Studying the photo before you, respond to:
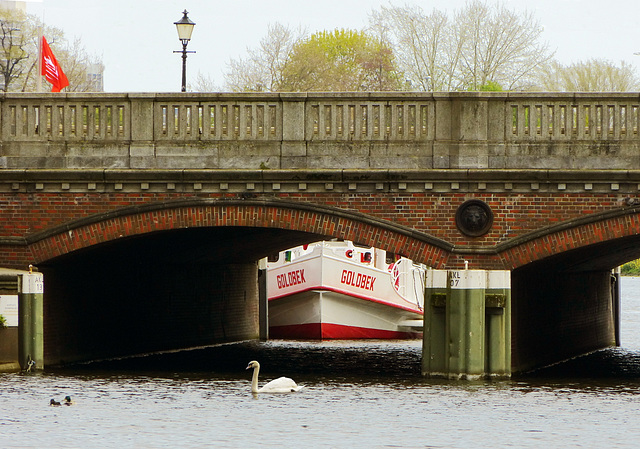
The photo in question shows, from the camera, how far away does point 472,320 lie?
23375 millimetres

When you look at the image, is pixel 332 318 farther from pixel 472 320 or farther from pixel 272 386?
pixel 272 386

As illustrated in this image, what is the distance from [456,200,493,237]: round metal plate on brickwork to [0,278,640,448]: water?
2.64 meters

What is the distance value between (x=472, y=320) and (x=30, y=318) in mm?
7965

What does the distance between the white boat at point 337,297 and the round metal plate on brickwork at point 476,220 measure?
16311 mm

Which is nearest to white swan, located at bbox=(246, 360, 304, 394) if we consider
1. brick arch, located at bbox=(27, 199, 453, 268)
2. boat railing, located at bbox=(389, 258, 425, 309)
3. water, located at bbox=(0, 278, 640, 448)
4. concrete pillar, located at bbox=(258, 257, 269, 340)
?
water, located at bbox=(0, 278, 640, 448)

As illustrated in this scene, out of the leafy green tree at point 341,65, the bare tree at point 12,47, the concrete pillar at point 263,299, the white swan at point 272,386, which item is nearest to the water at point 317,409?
the white swan at point 272,386

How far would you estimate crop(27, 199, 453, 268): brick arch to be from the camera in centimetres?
2395

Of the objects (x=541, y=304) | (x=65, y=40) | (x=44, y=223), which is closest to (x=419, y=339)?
(x=541, y=304)

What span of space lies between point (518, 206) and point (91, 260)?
361 inches

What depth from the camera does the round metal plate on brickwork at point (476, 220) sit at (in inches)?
934

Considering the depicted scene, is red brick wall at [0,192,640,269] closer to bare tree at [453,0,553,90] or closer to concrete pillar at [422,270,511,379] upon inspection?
concrete pillar at [422,270,511,379]

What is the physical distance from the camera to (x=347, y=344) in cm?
3766

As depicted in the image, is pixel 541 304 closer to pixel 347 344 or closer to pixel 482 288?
pixel 482 288

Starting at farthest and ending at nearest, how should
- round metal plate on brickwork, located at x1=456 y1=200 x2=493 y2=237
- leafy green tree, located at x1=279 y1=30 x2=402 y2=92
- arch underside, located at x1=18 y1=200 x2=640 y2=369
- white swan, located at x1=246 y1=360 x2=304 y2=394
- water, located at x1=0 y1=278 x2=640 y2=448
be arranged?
1. leafy green tree, located at x1=279 y1=30 x2=402 y2=92
2. arch underside, located at x1=18 y1=200 x2=640 y2=369
3. round metal plate on brickwork, located at x1=456 y1=200 x2=493 y2=237
4. white swan, located at x1=246 y1=360 x2=304 y2=394
5. water, located at x1=0 y1=278 x2=640 y2=448
